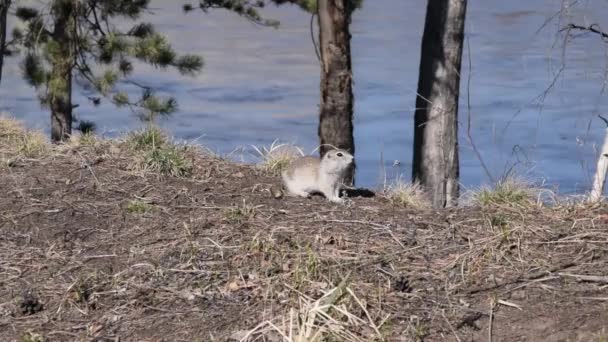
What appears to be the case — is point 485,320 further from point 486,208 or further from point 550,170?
point 550,170

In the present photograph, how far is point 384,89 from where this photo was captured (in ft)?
55.8

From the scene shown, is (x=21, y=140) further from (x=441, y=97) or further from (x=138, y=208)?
(x=441, y=97)

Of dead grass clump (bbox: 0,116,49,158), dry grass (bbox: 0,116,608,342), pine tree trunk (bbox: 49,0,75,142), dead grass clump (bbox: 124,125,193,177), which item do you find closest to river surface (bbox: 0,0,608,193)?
pine tree trunk (bbox: 49,0,75,142)

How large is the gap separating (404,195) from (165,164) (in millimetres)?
1789

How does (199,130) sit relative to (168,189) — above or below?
below

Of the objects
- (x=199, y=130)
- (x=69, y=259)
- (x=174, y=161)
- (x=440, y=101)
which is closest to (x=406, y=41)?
(x=199, y=130)

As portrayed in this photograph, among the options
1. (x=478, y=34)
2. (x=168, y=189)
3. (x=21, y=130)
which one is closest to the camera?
(x=168, y=189)

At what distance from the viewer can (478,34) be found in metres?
20.0

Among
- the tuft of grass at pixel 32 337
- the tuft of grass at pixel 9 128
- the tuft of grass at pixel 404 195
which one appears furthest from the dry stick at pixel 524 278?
the tuft of grass at pixel 9 128

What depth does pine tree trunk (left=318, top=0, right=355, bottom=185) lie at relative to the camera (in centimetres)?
961

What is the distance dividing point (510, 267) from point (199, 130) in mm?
10065

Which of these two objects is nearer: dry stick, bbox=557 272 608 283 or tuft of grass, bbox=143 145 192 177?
dry stick, bbox=557 272 608 283

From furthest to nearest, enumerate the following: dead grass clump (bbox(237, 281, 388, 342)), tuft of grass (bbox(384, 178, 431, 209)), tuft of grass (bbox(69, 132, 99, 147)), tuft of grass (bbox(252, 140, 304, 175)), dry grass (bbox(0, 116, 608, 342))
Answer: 1. tuft of grass (bbox(69, 132, 99, 147))
2. tuft of grass (bbox(252, 140, 304, 175))
3. tuft of grass (bbox(384, 178, 431, 209))
4. dry grass (bbox(0, 116, 608, 342))
5. dead grass clump (bbox(237, 281, 388, 342))

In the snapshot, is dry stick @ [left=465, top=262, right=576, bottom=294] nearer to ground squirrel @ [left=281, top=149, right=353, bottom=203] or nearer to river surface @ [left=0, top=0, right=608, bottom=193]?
ground squirrel @ [left=281, top=149, right=353, bottom=203]
